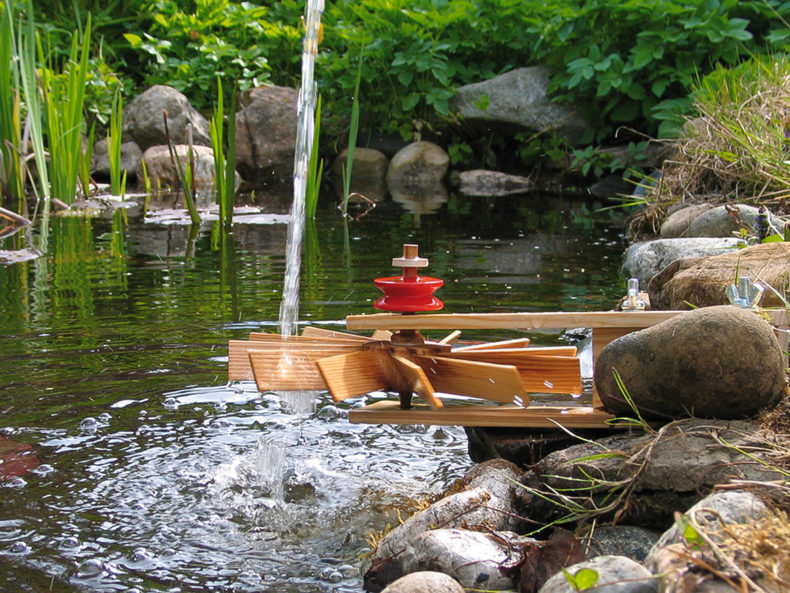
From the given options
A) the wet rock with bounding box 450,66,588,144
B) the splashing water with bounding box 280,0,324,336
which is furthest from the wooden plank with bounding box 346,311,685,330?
the wet rock with bounding box 450,66,588,144

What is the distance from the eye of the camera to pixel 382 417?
2.83 meters

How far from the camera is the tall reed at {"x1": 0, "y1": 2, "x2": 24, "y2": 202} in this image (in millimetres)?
7777

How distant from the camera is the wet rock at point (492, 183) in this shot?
44.2 ft

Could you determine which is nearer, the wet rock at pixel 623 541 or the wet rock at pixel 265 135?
the wet rock at pixel 623 541

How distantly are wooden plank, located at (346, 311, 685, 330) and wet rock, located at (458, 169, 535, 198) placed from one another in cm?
1046

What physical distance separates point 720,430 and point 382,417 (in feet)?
3.25

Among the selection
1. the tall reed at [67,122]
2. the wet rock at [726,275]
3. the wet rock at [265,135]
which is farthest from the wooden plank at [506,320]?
the wet rock at [265,135]

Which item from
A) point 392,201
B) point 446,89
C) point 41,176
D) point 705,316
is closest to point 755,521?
point 705,316

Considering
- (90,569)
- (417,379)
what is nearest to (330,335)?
(417,379)

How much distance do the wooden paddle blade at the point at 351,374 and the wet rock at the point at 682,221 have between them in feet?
13.9

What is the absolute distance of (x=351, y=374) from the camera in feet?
9.05

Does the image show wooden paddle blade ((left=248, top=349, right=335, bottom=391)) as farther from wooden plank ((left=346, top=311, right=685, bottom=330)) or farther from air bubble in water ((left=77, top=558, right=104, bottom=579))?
air bubble in water ((left=77, top=558, right=104, bottom=579))

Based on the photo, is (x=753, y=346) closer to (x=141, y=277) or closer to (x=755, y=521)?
(x=755, y=521)

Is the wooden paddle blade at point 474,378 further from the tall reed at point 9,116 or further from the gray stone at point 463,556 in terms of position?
the tall reed at point 9,116
